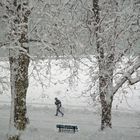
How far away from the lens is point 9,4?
525 inches

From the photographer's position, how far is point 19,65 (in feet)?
44.4

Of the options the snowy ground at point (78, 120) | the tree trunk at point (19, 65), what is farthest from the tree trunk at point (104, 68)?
the tree trunk at point (19, 65)

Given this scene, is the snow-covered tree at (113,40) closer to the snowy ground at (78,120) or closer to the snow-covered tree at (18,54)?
the snowy ground at (78,120)

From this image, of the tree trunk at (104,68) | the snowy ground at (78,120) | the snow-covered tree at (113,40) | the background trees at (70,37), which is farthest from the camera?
the snowy ground at (78,120)

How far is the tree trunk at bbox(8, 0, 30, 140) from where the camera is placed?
42.8 feet

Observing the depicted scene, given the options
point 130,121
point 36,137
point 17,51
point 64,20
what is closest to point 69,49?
point 64,20

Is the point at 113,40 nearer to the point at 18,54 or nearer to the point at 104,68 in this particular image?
the point at 104,68

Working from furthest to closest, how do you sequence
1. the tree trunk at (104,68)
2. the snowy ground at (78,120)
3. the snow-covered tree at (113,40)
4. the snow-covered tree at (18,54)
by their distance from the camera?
the snowy ground at (78,120), the tree trunk at (104,68), the snow-covered tree at (113,40), the snow-covered tree at (18,54)

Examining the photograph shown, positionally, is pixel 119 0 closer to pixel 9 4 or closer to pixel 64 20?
pixel 64 20

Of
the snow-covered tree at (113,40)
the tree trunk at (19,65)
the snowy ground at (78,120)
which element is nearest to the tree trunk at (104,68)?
the snow-covered tree at (113,40)

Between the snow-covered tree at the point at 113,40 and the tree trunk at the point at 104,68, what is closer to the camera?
the snow-covered tree at the point at 113,40

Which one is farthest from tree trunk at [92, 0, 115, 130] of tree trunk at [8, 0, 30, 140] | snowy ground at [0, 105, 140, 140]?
tree trunk at [8, 0, 30, 140]

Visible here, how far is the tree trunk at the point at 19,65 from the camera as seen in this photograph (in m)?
13.0

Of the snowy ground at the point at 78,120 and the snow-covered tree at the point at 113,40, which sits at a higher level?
the snow-covered tree at the point at 113,40
